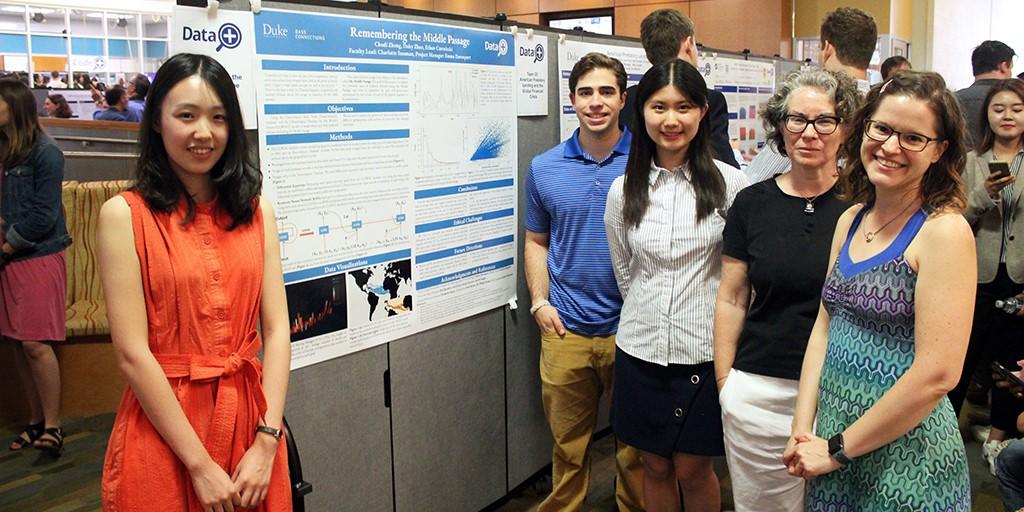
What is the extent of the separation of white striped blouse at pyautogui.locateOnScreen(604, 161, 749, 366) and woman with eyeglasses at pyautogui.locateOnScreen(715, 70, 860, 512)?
0.47 feet

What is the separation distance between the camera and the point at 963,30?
8836 millimetres

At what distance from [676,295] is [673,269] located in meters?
0.07

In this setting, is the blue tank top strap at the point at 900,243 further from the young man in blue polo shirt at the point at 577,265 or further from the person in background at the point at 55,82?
the person in background at the point at 55,82

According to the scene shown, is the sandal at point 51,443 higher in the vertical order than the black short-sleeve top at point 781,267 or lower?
lower

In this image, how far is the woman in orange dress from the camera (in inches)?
60.6

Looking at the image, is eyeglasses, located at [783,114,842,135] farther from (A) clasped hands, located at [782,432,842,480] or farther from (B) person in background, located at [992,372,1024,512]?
(B) person in background, located at [992,372,1024,512]

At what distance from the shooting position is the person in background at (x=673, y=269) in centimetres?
218

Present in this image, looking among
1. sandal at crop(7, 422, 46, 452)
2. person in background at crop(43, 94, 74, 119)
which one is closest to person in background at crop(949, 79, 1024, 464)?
sandal at crop(7, 422, 46, 452)

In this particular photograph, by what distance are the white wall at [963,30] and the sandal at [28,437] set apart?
26.1ft

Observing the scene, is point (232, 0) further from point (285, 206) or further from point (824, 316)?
point (824, 316)

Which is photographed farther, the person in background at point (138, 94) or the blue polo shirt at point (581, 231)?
the person in background at point (138, 94)

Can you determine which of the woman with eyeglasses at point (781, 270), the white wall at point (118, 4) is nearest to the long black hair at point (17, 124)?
the woman with eyeglasses at point (781, 270)

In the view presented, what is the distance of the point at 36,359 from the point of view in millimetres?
3789

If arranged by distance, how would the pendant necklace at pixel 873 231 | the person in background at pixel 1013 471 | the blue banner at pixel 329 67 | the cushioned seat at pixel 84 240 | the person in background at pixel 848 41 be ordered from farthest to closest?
1. the cushioned seat at pixel 84 240
2. the person in background at pixel 848 41
3. the person in background at pixel 1013 471
4. the blue banner at pixel 329 67
5. the pendant necklace at pixel 873 231
